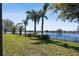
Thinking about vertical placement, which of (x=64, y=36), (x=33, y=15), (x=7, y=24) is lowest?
(x=64, y=36)

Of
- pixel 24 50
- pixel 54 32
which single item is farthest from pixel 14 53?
pixel 54 32

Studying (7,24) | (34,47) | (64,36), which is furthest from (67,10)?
(7,24)

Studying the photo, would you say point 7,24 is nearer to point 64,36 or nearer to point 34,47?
point 34,47

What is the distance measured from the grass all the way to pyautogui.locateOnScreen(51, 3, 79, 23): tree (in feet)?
0.99

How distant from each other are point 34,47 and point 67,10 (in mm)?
607

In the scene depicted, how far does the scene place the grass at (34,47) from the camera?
259 inches

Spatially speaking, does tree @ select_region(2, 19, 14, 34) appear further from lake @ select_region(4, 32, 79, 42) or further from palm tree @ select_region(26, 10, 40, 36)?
lake @ select_region(4, 32, 79, 42)

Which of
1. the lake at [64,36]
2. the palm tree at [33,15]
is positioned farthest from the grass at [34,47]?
the palm tree at [33,15]

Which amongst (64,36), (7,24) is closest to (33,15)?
(7,24)

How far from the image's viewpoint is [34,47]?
661cm

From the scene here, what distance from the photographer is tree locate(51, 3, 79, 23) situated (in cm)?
658

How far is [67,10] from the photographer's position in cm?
662

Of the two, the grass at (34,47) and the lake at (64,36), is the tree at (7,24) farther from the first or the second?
the lake at (64,36)

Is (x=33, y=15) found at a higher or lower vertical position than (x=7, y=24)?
higher
